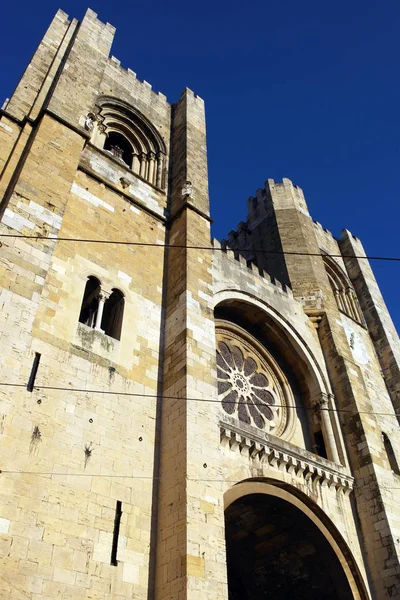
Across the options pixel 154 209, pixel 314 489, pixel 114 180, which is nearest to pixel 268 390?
pixel 314 489

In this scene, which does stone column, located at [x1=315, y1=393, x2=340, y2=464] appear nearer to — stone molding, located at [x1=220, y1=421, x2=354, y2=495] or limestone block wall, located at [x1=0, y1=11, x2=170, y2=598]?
stone molding, located at [x1=220, y1=421, x2=354, y2=495]

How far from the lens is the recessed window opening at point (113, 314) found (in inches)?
381

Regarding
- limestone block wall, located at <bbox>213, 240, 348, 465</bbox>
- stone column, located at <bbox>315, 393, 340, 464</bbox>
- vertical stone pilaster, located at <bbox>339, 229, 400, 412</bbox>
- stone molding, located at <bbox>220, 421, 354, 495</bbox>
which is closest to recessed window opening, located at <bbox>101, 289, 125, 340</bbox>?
stone molding, located at <bbox>220, 421, 354, 495</bbox>

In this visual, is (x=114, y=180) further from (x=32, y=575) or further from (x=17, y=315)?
(x=32, y=575)

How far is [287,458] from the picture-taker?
10852 mm

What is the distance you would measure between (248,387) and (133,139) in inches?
300

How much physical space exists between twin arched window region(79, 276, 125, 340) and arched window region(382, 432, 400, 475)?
7948 millimetres

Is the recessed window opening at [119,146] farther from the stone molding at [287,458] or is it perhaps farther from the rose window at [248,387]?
the stone molding at [287,458]

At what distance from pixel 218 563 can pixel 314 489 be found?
4.32m

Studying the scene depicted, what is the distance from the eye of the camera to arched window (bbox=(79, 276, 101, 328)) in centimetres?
961

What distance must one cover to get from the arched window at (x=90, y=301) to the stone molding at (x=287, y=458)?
3.16 metres

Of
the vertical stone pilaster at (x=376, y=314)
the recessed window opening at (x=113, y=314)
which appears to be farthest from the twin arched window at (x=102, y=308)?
the vertical stone pilaster at (x=376, y=314)

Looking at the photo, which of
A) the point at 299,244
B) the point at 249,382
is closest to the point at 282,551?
the point at 249,382

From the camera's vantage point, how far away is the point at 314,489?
11.1 m
